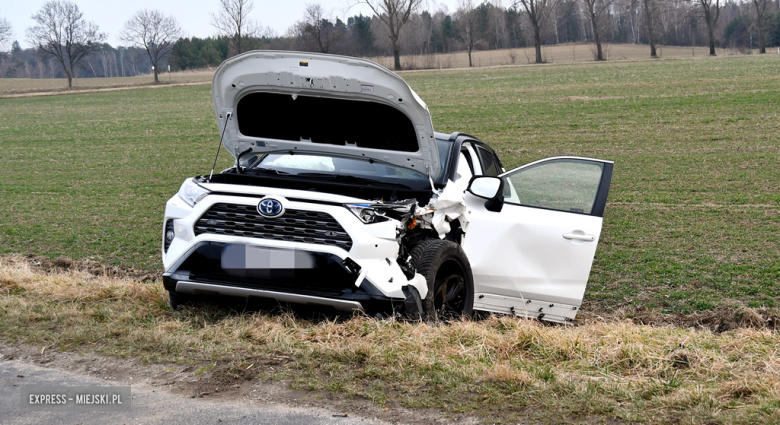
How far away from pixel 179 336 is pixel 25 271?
3.02 m

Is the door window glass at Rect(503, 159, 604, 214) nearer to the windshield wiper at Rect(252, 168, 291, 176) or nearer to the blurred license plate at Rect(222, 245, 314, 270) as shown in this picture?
the windshield wiper at Rect(252, 168, 291, 176)

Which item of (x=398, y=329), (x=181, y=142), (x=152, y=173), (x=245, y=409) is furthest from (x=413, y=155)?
(x=181, y=142)

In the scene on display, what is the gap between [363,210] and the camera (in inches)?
177

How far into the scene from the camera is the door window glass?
18.2 ft

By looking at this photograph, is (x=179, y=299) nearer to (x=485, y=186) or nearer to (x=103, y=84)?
(x=485, y=186)

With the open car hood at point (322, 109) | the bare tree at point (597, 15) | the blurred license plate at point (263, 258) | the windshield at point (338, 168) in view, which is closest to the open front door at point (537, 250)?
the windshield at point (338, 168)

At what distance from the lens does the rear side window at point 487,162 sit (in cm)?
652

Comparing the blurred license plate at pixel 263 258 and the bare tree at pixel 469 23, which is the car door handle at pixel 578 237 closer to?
the blurred license plate at pixel 263 258

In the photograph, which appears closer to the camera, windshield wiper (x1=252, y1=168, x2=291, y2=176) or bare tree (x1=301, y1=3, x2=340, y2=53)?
windshield wiper (x1=252, y1=168, x2=291, y2=176)

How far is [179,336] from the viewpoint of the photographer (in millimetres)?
4398

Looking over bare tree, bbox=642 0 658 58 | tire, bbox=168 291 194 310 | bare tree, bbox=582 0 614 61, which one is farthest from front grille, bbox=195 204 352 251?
bare tree, bbox=642 0 658 58

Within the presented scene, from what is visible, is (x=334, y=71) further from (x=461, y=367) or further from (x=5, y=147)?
(x=5, y=147)

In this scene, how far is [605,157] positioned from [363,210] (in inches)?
559

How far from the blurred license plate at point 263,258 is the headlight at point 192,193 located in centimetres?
48
